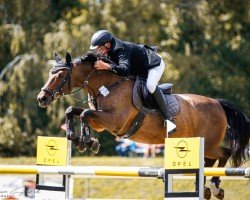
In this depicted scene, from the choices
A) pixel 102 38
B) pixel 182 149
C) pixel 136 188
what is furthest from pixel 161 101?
pixel 136 188

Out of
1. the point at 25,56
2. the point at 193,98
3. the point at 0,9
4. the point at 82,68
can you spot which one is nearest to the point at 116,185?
the point at 193,98

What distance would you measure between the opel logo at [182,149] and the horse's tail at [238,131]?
10.7 feet

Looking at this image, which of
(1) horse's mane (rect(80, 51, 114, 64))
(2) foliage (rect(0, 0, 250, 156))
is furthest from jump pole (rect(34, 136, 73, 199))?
(2) foliage (rect(0, 0, 250, 156))

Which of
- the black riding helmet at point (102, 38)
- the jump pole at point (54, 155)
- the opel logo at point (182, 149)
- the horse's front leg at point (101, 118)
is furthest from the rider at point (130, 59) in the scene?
the opel logo at point (182, 149)

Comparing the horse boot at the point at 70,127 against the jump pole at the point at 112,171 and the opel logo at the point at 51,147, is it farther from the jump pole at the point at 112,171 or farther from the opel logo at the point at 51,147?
the jump pole at the point at 112,171

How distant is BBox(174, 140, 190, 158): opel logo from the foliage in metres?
13.7

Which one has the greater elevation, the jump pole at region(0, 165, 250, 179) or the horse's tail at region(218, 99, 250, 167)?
the horse's tail at region(218, 99, 250, 167)

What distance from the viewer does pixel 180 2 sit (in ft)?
86.8

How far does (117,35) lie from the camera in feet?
75.0

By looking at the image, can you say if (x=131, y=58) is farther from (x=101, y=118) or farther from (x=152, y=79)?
(x=101, y=118)

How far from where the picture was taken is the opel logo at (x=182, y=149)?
675 centimetres

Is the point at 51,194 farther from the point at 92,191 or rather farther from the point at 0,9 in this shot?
the point at 0,9

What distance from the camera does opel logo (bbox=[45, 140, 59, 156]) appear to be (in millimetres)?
8617

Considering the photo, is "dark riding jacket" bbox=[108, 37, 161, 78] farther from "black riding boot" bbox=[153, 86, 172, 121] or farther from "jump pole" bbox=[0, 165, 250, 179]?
"jump pole" bbox=[0, 165, 250, 179]
